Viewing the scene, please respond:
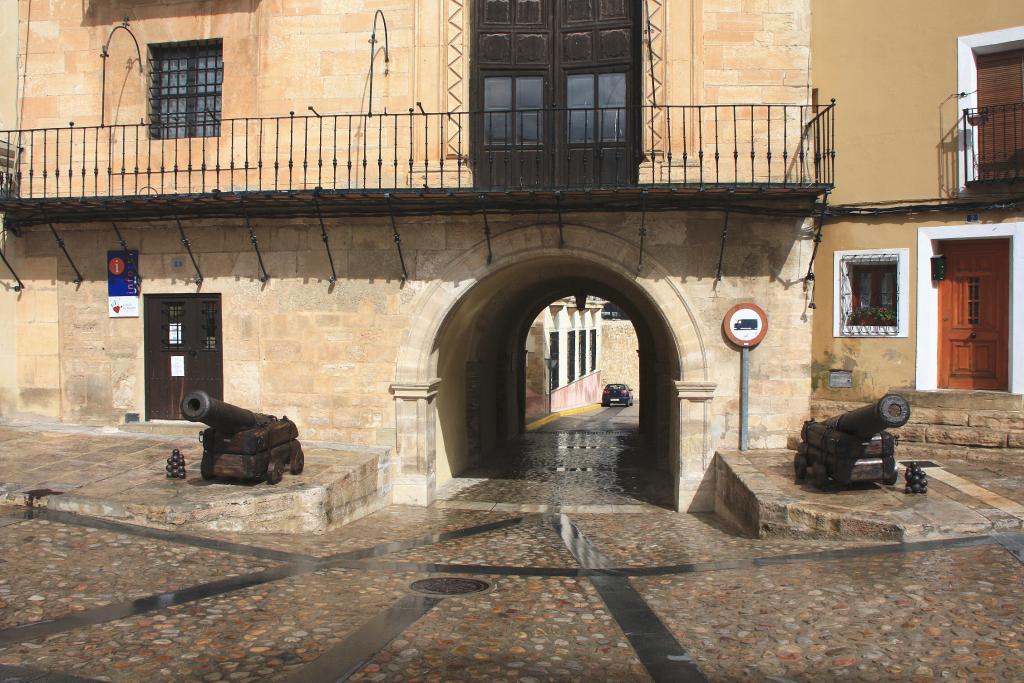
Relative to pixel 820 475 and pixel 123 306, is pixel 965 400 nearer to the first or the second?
pixel 820 475

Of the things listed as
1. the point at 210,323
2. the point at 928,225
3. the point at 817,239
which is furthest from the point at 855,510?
the point at 210,323

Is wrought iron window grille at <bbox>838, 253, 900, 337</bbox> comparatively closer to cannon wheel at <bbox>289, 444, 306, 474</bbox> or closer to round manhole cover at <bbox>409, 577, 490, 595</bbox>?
round manhole cover at <bbox>409, 577, 490, 595</bbox>

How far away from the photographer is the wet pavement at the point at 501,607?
505 centimetres

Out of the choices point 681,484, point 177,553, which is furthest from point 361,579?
point 681,484

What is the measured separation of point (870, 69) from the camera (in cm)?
1052

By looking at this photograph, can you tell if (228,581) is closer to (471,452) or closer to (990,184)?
(471,452)

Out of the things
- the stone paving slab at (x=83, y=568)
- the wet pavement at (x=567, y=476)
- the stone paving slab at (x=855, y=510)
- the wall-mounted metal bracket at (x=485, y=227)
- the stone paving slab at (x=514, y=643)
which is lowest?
the wet pavement at (x=567, y=476)

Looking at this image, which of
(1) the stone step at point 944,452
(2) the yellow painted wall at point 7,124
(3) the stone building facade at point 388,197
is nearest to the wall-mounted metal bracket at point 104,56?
(3) the stone building facade at point 388,197

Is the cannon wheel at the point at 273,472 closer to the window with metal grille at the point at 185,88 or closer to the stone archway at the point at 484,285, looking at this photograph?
the stone archway at the point at 484,285

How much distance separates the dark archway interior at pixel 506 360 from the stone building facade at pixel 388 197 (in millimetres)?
333

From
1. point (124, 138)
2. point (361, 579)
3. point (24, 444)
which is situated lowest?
point (361, 579)

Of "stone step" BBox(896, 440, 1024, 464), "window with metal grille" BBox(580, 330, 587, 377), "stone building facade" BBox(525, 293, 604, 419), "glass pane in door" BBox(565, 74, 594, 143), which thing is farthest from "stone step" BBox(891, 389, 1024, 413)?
"window with metal grille" BBox(580, 330, 587, 377)

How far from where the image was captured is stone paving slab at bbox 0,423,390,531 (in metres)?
8.26

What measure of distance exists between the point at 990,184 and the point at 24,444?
40.1ft
